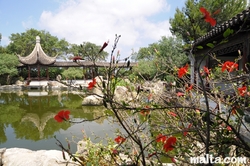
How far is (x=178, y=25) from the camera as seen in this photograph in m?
15.9

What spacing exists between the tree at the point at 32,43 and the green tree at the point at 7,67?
5533mm

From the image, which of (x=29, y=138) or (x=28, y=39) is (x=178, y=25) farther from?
(x=28, y=39)

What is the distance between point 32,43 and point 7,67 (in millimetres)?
7722

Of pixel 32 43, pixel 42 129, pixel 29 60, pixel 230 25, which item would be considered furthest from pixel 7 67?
pixel 230 25

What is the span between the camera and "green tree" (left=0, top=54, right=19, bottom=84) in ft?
64.6

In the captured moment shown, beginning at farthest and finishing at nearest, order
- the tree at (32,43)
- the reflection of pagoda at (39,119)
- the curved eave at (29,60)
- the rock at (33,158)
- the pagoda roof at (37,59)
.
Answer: the tree at (32,43)
the pagoda roof at (37,59)
the curved eave at (29,60)
the reflection of pagoda at (39,119)
the rock at (33,158)

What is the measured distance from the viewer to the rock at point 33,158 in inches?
108

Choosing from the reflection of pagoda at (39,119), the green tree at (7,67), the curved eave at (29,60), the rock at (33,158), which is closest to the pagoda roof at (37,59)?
the curved eave at (29,60)

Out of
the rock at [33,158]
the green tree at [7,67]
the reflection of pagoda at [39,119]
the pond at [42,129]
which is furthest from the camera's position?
the green tree at [7,67]

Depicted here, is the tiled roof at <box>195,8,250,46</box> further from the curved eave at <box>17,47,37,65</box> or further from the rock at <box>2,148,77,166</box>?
the curved eave at <box>17,47,37,65</box>

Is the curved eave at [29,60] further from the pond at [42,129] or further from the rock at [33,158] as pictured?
the rock at [33,158]

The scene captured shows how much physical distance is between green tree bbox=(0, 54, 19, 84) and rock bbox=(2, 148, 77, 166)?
18.9 metres

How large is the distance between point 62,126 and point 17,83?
1725 centimetres

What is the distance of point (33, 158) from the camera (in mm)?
2918
